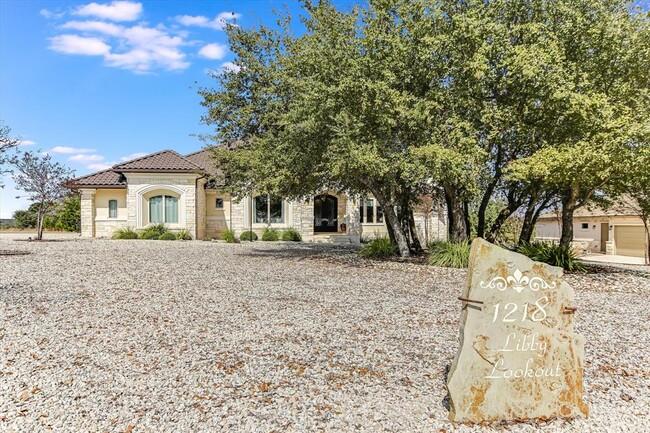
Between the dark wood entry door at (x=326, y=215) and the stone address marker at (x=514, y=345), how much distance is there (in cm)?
2272

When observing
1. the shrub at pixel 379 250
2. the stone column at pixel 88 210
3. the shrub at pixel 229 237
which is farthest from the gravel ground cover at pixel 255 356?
the stone column at pixel 88 210

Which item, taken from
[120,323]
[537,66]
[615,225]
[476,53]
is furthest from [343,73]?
[615,225]

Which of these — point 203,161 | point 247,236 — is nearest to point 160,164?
point 203,161

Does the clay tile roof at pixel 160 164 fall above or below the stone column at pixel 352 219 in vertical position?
above

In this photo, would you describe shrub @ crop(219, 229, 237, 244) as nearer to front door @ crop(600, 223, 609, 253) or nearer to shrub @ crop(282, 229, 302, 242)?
shrub @ crop(282, 229, 302, 242)

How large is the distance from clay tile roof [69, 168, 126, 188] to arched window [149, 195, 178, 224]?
2.37 meters

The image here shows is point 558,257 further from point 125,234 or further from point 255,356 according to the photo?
point 125,234

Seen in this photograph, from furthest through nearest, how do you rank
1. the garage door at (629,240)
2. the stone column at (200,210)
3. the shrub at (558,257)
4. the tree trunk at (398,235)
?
the garage door at (629,240) < the stone column at (200,210) < the tree trunk at (398,235) < the shrub at (558,257)

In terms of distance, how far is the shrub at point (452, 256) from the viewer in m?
12.1

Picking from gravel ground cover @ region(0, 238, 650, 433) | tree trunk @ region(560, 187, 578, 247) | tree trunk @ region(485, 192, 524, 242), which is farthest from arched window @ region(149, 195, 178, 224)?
tree trunk @ region(560, 187, 578, 247)

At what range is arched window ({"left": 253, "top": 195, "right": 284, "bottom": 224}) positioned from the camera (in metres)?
24.6

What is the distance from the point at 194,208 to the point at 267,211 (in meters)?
4.36

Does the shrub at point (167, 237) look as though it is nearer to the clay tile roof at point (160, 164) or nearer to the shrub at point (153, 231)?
the shrub at point (153, 231)

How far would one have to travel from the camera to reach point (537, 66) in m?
9.31
